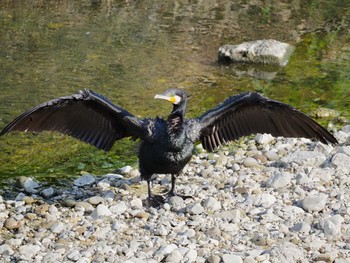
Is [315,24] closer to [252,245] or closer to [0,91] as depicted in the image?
[0,91]

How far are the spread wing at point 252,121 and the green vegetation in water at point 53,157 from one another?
128cm

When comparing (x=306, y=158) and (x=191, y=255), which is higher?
(x=191, y=255)

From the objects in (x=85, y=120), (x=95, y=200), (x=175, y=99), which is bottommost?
(x=95, y=200)

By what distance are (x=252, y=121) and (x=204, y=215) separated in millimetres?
1111

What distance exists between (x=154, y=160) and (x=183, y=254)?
1.12 meters

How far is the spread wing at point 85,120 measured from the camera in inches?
247

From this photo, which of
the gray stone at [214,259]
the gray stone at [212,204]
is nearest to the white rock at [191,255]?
the gray stone at [214,259]

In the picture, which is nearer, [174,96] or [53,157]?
[174,96]

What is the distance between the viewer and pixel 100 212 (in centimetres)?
636

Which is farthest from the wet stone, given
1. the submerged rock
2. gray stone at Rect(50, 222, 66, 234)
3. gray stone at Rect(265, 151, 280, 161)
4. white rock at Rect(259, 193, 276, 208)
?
the submerged rock

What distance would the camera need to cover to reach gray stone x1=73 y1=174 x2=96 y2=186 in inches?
283

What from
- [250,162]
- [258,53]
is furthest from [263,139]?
[258,53]

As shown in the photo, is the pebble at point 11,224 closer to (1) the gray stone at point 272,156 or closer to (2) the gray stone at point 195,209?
(2) the gray stone at point 195,209

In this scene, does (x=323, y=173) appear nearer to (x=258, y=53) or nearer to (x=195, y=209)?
Answer: (x=195, y=209)
